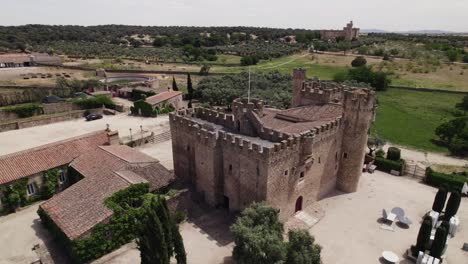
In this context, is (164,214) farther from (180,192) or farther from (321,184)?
(321,184)

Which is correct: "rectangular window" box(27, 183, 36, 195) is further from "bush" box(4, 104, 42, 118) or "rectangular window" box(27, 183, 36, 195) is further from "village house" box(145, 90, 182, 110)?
"bush" box(4, 104, 42, 118)

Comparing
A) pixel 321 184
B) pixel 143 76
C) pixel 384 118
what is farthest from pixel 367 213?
pixel 143 76

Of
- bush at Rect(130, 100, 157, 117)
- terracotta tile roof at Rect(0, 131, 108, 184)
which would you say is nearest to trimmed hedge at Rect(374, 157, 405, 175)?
terracotta tile roof at Rect(0, 131, 108, 184)

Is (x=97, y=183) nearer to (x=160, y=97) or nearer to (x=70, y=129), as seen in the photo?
(x=70, y=129)

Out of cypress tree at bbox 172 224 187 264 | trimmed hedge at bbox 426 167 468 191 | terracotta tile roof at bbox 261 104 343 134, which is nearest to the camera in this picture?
cypress tree at bbox 172 224 187 264

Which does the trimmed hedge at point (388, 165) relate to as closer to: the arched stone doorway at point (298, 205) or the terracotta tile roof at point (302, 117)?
the terracotta tile roof at point (302, 117)

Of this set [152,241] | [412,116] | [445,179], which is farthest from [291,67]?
[152,241]

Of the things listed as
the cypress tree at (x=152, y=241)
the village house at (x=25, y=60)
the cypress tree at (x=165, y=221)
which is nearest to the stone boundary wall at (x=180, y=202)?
the cypress tree at (x=165, y=221)
